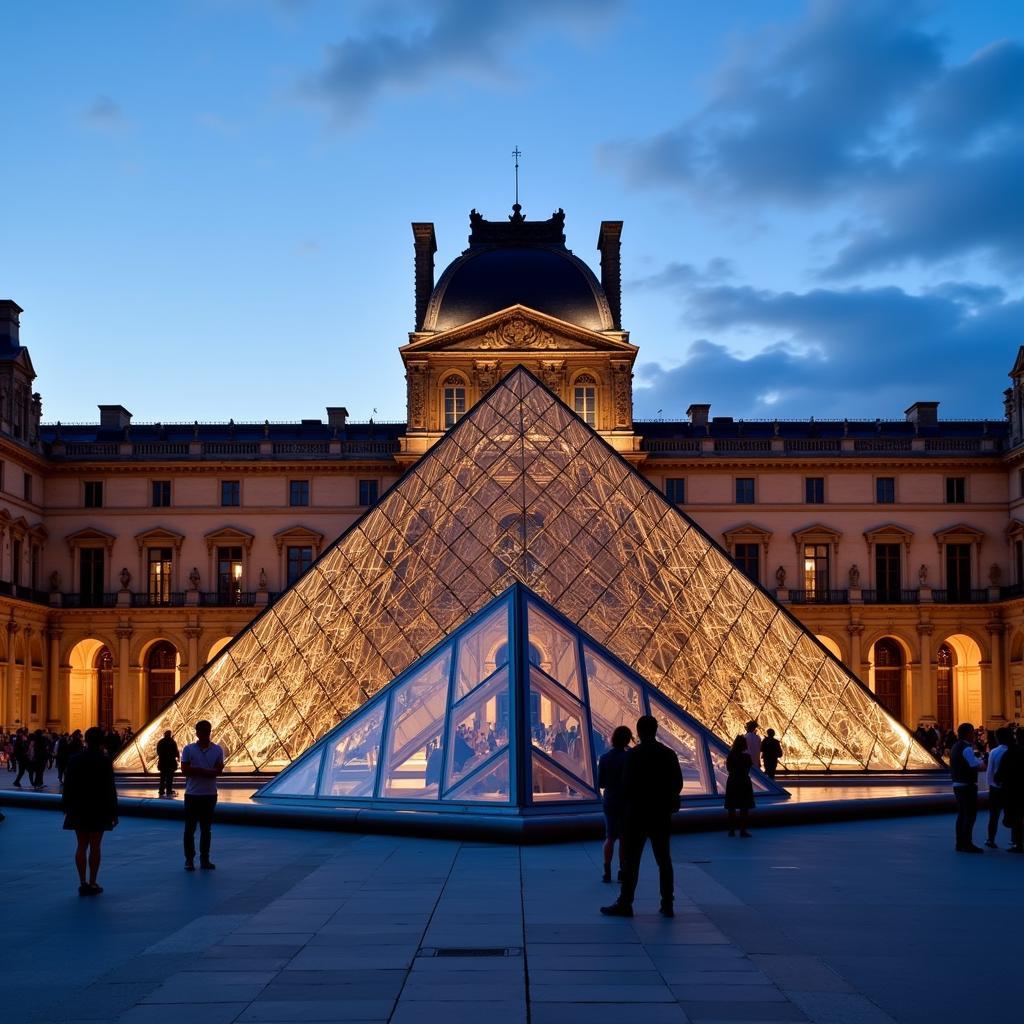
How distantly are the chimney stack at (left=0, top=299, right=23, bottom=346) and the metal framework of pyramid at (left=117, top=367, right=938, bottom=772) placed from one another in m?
28.6

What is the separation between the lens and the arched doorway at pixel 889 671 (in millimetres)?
47591

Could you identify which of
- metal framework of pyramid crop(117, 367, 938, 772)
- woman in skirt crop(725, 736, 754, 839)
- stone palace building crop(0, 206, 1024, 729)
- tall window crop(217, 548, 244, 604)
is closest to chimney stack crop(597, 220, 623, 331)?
stone palace building crop(0, 206, 1024, 729)

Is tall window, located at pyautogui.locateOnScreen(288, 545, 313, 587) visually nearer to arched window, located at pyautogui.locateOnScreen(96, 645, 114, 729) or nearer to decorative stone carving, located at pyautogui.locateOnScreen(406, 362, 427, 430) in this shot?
decorative stone carving, located at pyautogui.locateOnScreen(406, 362, 427, 430)

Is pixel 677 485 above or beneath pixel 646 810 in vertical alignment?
above

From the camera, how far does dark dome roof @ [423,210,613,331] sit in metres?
45.8

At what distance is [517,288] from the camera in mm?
46000

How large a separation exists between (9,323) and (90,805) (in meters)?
39.8

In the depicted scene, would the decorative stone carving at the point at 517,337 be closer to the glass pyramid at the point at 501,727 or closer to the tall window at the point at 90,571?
the tall window at the point at 90,571

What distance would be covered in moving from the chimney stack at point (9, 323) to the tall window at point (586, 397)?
58.6ft

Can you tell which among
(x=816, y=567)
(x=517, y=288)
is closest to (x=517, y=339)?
(x=517, y=288)

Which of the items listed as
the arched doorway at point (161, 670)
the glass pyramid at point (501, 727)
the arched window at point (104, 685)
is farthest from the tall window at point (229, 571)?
the glass pyramid at point (501, 727)

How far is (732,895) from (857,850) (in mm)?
3090

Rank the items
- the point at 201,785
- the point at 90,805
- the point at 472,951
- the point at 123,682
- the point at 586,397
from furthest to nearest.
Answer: the point at 123,682
the point at 586,397
the point at 201,785
the point at 90,805
the point at 472,951

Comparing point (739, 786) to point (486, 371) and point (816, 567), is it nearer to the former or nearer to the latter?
point (486, 371)
